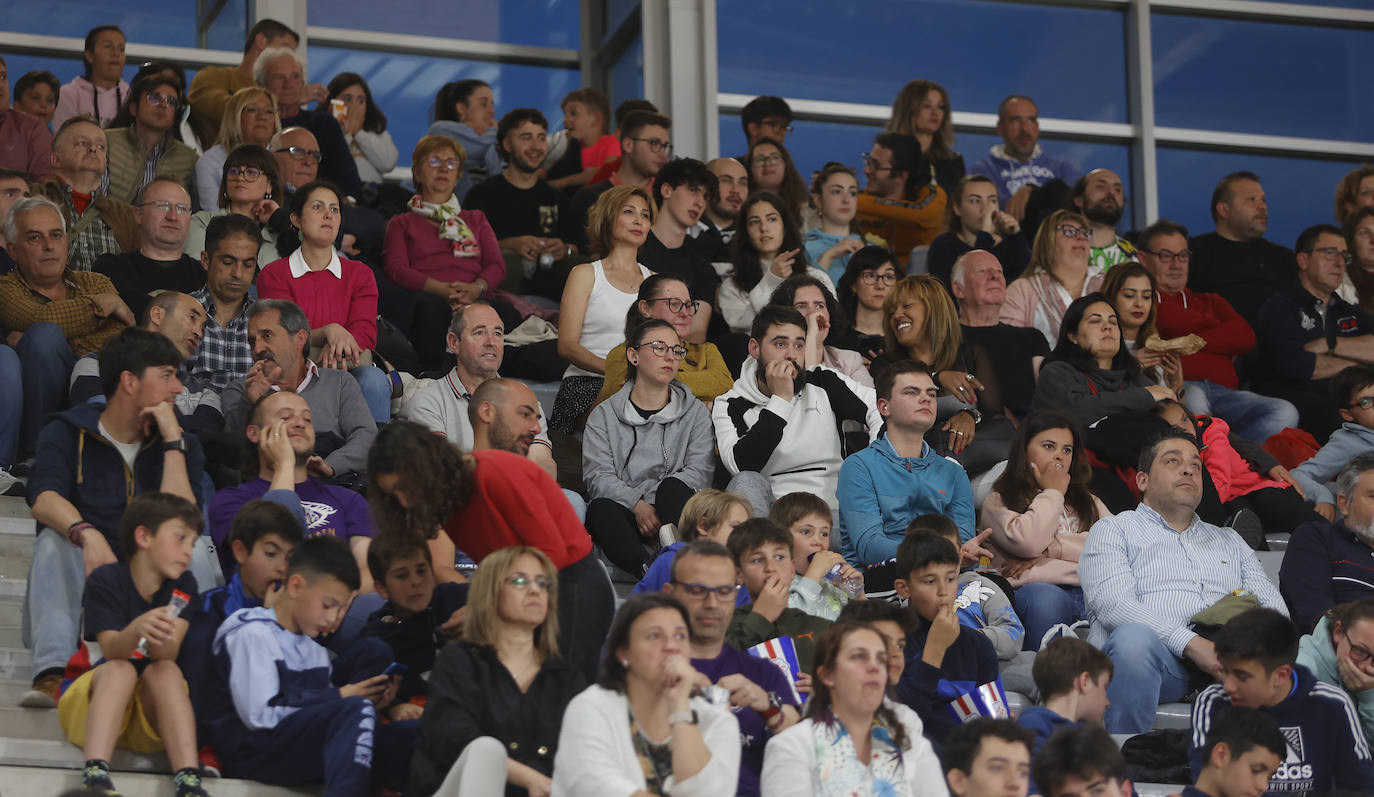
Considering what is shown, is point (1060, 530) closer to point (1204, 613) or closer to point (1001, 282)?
point (1204, 613)

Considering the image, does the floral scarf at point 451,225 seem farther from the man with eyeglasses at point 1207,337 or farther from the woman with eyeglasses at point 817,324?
the man with eyeglasses at point 1207,337

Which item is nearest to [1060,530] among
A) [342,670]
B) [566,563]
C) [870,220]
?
[566,563]

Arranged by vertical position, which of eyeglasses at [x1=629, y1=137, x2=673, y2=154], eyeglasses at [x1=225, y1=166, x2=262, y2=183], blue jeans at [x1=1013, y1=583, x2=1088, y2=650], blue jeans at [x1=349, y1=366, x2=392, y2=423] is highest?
eyeglasses at [x1=629, y1=137, x2=673, y2=154]

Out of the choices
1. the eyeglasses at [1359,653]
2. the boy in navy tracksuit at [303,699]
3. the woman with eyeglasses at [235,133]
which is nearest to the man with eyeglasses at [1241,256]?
the eyeglasses at [1359,653]

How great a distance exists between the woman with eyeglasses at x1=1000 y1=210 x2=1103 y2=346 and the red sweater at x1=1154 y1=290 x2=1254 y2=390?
1.36ft

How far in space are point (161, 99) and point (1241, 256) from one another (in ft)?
17.5

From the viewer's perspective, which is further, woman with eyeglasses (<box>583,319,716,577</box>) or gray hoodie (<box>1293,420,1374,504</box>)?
gray hoodie (<box>1293,420,1374,504</box>)

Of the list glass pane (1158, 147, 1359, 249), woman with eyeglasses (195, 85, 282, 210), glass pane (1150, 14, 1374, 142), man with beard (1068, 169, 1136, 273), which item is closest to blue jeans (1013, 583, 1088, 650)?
man with beard (1068, 169, 1136, 273)

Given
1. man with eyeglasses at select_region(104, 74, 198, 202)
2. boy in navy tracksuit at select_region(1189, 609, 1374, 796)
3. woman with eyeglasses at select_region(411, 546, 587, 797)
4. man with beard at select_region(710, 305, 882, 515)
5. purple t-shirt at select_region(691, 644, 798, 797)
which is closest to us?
woman with eyeglasses at select_region(411, 546, 587, 797)

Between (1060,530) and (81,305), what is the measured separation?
3.60 m

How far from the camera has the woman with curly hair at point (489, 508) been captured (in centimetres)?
449

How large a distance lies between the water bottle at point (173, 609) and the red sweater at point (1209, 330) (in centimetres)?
517

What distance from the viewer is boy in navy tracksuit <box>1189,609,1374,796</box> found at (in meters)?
4.78

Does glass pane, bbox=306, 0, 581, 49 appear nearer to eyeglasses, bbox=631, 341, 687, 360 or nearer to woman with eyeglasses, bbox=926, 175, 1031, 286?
woman with eyeglasses, bbox=926, 175, 1031, 286
